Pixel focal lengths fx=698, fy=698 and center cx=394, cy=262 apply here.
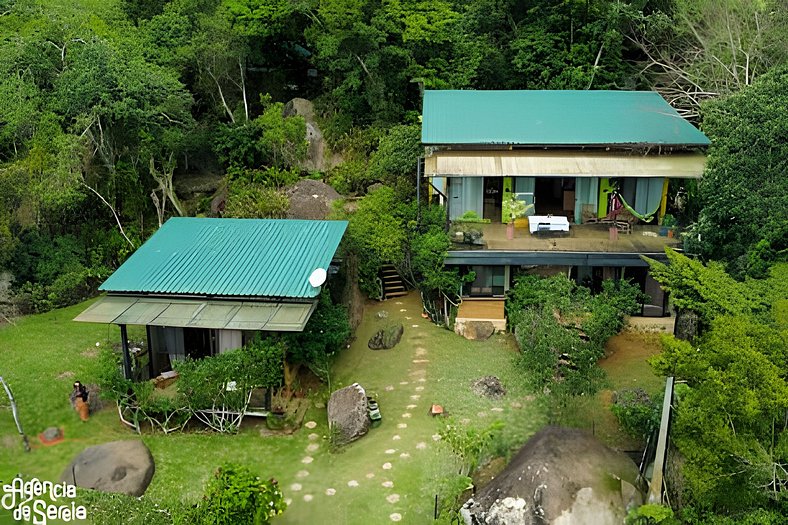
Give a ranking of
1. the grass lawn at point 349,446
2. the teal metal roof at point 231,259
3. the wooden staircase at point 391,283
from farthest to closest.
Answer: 1. the wooden staircase at point 391,283
2. the teal metal roof at point 231,259
3. the grass lawn at point 349,446

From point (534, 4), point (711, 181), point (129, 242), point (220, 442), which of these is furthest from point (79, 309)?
point (534, 4)

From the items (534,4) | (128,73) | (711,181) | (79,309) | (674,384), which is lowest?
(79,309)

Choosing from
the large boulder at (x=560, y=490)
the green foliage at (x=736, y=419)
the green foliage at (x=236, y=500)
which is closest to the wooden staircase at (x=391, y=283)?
the large boulder at (x=560, y=490)

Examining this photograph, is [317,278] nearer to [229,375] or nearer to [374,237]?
[229,375]

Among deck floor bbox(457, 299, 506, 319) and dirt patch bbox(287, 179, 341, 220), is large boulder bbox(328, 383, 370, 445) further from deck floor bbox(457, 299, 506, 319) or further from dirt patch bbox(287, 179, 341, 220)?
dirt patch bbox(287, 179, 341, 220)

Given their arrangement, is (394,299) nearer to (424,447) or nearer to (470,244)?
(470,244)

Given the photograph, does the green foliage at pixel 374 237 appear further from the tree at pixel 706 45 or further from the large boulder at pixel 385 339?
the tree at pixel 706 45

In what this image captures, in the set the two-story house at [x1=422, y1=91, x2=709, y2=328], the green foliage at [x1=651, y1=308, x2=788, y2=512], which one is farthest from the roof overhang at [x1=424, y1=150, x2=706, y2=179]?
the green foliage at [x1=651, y1=308, x2=788, y2=512]
